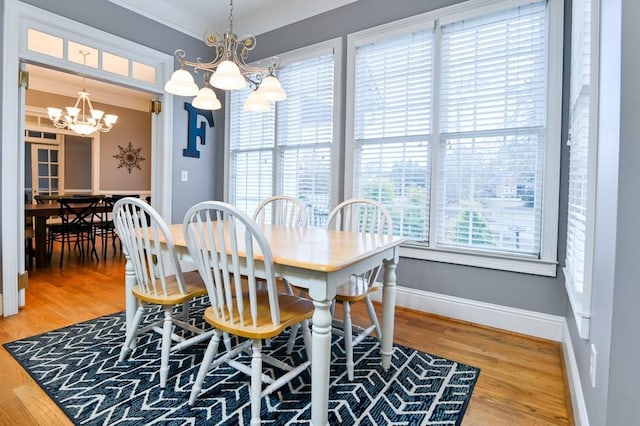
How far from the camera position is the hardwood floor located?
1545 millimetres

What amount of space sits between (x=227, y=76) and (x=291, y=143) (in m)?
1.87

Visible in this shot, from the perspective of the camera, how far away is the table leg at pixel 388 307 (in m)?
1.86

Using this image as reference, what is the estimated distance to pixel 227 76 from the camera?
1779 millimetres

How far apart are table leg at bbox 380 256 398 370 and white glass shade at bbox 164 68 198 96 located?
1.46 meters

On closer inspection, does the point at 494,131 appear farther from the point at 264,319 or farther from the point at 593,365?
the point at 264,319

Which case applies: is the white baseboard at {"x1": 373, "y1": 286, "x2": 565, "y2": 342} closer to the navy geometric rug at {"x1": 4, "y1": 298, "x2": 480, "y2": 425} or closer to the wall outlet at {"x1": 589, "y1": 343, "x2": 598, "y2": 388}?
the navy geometric rug at {"x1": 4, "y1": 298, "x2": 480, "y2": 425}

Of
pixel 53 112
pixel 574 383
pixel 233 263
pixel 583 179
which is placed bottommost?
pixel 574 383

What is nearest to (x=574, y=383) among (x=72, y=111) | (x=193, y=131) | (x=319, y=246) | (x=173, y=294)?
(x=319, y=246)

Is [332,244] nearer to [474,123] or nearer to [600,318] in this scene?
[600,318]

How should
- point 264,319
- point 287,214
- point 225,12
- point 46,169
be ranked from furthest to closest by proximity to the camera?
point 46,169
point 225,12
point 287,214
point 264,319

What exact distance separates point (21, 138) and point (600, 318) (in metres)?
3.71

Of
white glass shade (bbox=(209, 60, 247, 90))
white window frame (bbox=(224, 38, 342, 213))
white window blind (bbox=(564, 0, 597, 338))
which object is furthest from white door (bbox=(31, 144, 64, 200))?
white window blind (bbox=(564, 0, 597, 338))

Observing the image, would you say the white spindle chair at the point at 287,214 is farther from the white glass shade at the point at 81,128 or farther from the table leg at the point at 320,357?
the white glass shade at the point at 81,128

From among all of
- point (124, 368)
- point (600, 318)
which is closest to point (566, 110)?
point (600, 318)
